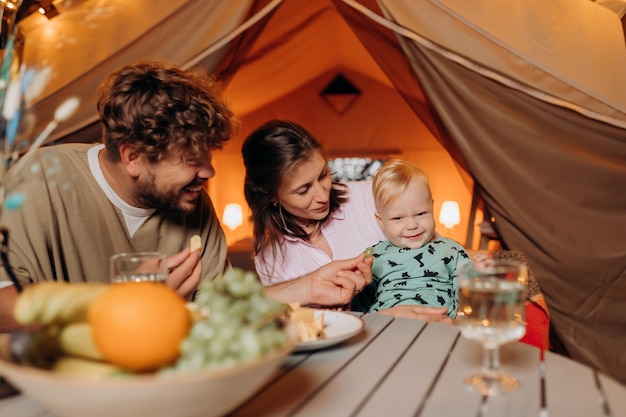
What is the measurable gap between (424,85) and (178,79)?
4.13ft

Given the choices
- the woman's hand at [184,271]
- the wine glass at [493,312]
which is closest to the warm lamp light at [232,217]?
the woman's hand at [184,271]

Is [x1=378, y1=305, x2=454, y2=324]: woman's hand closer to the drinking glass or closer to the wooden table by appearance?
the wooden table

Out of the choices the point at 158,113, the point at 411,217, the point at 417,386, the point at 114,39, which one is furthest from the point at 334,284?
the point at 114,39

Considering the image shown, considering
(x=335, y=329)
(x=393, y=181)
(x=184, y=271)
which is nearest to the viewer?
(x=335, y=329)

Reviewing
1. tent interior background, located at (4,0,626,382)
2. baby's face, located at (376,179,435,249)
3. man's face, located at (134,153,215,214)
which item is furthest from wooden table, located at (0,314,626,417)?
tent interior background, located at (4,0,626,382)

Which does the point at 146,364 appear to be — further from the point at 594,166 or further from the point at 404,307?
the point at 594,166

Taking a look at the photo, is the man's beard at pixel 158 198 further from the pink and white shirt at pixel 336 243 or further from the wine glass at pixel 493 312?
the wine glass at pixel 493 312

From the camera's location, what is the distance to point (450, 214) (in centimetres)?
542

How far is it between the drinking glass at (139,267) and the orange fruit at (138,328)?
0.34m

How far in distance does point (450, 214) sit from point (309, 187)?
3.67 metres

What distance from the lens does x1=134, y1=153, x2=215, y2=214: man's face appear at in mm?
1568

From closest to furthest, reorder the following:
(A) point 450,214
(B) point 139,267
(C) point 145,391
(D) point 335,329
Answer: (C) point 145,391 → (B) point 139,267 → (D) point 335,329 → (A) point 450,214

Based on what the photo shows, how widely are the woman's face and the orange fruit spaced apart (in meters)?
1.25

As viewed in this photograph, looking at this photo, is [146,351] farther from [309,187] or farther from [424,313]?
[309,187]
